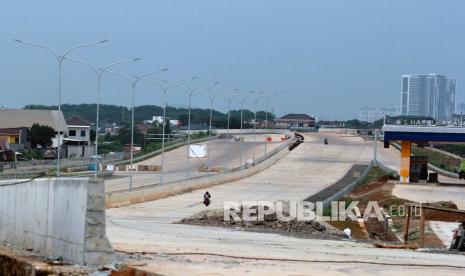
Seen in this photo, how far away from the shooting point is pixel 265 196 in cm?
6356

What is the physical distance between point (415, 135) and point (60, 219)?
199ft

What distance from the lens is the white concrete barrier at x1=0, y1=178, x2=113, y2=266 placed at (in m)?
13.7

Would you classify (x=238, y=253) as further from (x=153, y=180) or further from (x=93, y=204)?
(x=153, y=180)

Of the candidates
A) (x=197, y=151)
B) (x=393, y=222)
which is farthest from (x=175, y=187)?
(x=197, y=151)

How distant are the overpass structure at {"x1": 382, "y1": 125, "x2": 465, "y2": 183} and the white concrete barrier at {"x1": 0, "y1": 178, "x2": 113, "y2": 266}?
57.1 m

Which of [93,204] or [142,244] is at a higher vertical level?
[93,204]

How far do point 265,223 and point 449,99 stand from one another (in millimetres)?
141889

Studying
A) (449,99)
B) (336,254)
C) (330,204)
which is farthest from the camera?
(449,99)

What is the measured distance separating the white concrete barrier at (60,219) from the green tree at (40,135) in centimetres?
8984

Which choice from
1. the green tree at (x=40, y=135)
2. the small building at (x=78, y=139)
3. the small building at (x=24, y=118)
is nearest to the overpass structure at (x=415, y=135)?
the green tree at (x=40, y=135)

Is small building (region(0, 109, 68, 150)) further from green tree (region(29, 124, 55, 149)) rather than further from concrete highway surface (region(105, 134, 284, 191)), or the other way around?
concrete highway surface (region(105, 134, 284, 191))

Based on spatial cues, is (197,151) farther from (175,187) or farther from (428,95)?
(428,95)

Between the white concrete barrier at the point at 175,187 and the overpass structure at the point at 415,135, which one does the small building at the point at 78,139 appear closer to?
the white concrete barrier at the point at 175,187

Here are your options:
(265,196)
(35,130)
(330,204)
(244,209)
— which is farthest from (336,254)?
(35,130)
